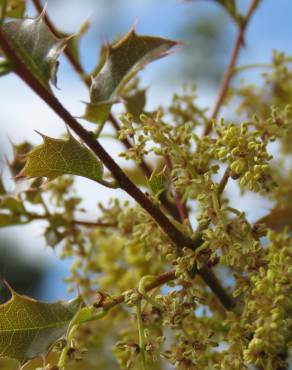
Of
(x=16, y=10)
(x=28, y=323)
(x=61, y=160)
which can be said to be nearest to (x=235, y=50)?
(x=16, y=10)

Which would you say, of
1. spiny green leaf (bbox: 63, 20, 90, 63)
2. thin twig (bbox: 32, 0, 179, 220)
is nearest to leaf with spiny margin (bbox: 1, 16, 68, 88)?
thin twig (bbox: 32, 0, 179, 220)

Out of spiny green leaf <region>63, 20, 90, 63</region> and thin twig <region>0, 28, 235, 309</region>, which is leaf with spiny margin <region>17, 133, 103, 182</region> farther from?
spiny green leaf <region>63, 20, 90, 63</region>

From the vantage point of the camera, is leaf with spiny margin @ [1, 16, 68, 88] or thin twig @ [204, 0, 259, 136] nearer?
leaf with spiny margin @ [1, 16, 68, 88]

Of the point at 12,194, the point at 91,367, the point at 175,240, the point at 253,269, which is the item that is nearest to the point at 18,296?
the point at 175,240

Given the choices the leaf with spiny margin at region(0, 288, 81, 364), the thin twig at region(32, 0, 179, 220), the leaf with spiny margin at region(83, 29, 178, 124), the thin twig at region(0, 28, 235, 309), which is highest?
the thin twig at region(32, 0, 179, 220)

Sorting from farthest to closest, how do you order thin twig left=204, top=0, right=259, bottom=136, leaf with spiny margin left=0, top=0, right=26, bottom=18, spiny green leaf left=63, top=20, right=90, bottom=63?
thin twig left=204, top=0, right=259, bottom=136, spiny green leaf left=63, top=20, right=90, bottom=63, leaf with spiny margin left=0, top=0, right=26, bottom=18

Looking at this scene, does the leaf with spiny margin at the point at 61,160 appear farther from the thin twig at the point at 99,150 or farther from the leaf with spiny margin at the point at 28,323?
the leaf with spiny margin at the point at 28,323
